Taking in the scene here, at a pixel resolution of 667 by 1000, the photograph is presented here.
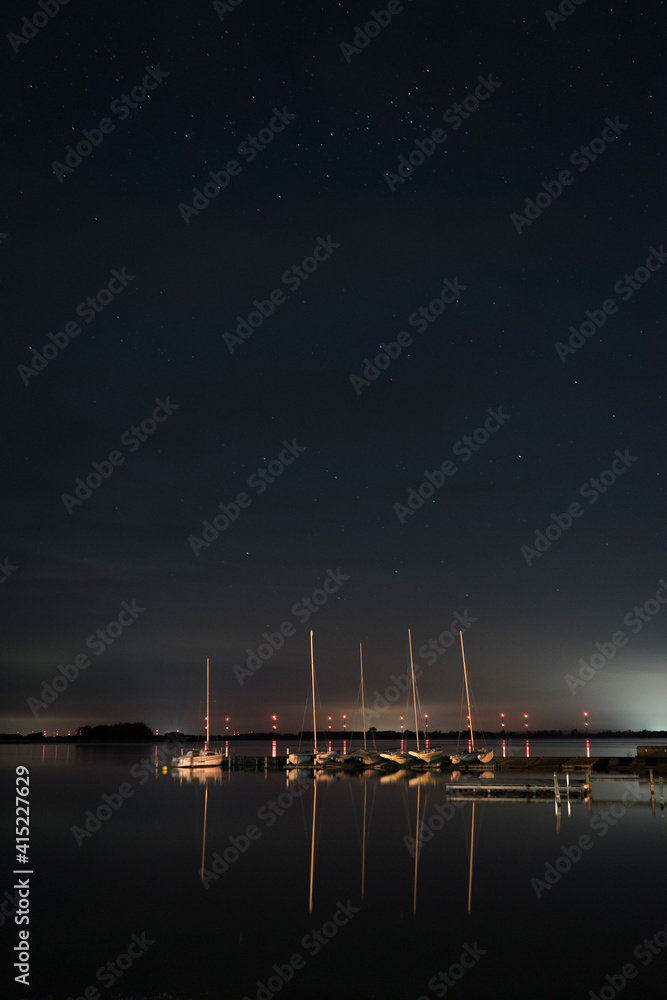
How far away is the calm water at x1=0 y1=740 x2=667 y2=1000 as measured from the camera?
16.8 metres

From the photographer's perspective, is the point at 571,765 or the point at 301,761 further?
the point at 301,761

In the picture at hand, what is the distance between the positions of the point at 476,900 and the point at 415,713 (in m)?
67.8

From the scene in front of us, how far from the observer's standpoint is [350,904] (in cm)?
2305

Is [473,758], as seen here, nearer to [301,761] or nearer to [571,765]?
[571,765]

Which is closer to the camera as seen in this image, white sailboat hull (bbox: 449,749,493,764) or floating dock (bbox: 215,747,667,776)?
floating dock (bbox: 215,747,667,776)

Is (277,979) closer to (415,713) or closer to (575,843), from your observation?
(575,843)

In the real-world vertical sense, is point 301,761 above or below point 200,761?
below

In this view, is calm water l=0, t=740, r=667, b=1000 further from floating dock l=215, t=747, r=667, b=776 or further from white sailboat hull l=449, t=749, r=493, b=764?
white sailboat hull l=449, t=749, r=493, b=764

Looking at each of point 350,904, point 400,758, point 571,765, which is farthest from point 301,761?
point 350,904

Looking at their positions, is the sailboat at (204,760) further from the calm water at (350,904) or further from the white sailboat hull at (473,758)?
the calm water at (350,904)

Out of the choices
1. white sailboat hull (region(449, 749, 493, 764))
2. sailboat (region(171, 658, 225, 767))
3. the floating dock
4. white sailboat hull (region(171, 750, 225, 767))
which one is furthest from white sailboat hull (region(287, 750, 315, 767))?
white sailboat hull (region(449, 749, 493, 764))

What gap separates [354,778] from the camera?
241 ft

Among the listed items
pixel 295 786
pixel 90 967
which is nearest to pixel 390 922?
pixel 90 967

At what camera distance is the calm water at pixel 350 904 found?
16797 millimetres
